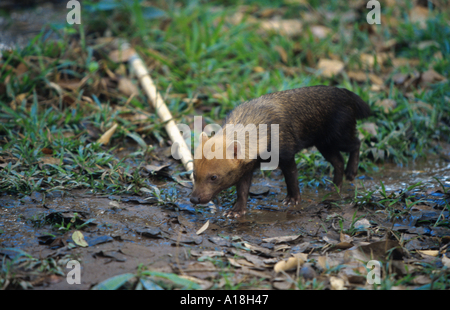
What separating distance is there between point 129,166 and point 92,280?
2605mm

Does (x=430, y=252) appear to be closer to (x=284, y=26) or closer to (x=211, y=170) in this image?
(x=211, y=170)

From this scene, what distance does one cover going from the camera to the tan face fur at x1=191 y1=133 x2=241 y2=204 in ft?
16.9

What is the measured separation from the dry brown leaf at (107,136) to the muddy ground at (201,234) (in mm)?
1310

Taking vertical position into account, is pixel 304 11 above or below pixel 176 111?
above

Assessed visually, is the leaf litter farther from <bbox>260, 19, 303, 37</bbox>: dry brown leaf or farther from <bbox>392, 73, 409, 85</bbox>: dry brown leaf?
<bbox>260, 19, 303, 37</bbox>: dry brown leaf

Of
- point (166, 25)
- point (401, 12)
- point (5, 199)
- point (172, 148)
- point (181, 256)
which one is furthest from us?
point (401, 12)

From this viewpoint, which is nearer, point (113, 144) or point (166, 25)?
point (113, 144)

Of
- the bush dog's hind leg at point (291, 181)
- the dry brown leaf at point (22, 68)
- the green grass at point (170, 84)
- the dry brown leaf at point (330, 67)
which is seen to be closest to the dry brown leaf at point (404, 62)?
the green grass at point (170, 84)

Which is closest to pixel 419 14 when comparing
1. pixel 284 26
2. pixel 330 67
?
pixel 284 26

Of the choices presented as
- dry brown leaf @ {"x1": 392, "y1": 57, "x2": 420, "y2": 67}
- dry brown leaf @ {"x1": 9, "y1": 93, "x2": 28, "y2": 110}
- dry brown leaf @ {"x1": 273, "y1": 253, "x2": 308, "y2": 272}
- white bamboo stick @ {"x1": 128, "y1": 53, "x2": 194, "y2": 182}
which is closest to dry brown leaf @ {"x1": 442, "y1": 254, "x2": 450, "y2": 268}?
dry brown leaf @ {"x1": 273, "y1": 253, "x2": 308, "y2": 272}
